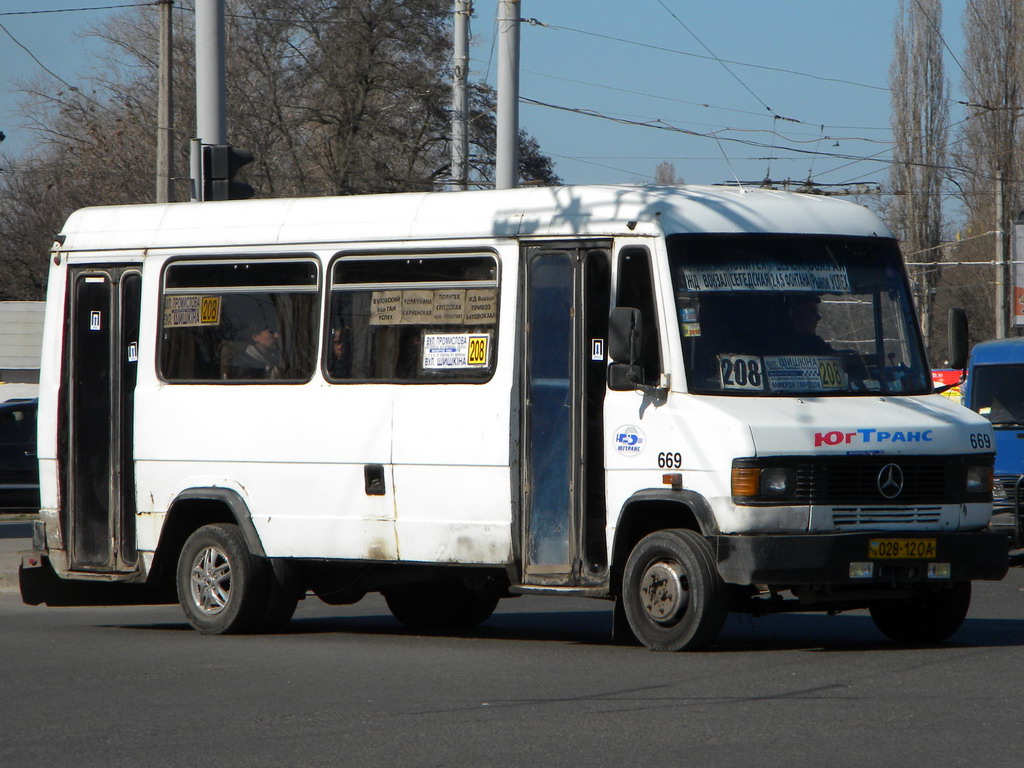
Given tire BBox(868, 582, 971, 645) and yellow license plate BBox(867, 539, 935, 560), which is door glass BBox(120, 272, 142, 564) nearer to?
tire BBox(868, 582, 971, 645)

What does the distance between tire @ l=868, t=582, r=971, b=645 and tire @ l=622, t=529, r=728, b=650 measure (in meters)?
1.45

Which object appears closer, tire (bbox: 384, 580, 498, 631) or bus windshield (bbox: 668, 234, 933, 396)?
bus windshield (bbox: 668, 234, 933, 396)

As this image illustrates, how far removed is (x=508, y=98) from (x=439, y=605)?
34.9ft

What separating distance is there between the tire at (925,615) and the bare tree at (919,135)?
46.4 meters

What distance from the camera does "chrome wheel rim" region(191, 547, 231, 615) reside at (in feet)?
37.6

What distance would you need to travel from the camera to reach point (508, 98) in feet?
70.3

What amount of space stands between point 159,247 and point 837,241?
4757 mm

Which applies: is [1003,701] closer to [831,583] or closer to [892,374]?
[831,583]

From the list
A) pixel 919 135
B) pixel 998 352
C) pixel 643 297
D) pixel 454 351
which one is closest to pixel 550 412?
pixel 454 351

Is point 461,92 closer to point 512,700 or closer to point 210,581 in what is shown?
point 210,581

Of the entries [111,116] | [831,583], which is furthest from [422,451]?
[111,116]

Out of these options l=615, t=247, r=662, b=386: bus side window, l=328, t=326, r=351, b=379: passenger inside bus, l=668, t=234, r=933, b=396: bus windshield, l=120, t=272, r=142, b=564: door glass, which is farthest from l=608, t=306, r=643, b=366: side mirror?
l=120, t=272, r=142, b=564: door glass

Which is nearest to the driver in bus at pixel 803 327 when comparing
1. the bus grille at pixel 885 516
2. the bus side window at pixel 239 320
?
the bus grille at pixel 885 516

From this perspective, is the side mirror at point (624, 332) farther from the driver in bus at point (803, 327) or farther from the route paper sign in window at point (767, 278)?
the driver in bus at point (803, 327)
